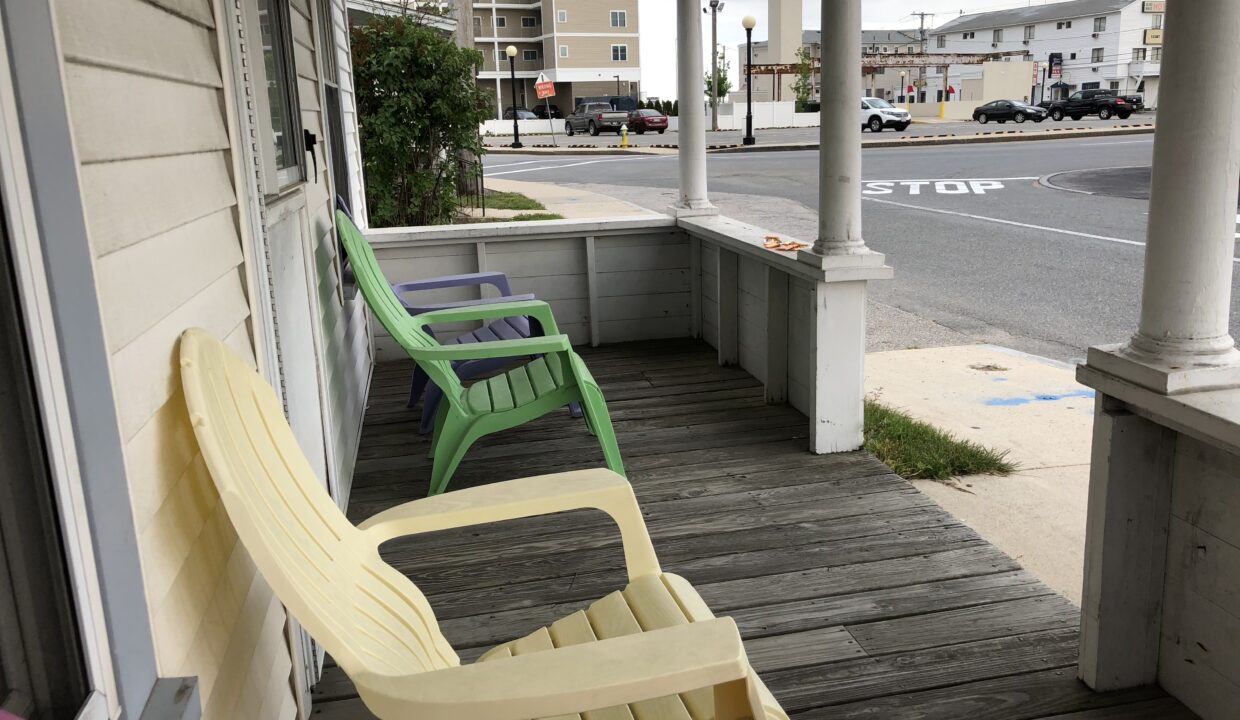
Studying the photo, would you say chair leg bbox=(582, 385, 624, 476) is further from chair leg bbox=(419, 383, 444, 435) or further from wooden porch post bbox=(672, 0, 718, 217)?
wooden porch post bbox=(672, 0, 718, 217)

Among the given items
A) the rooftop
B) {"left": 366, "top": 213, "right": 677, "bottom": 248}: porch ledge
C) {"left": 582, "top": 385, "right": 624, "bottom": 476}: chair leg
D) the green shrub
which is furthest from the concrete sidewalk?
the rooftop

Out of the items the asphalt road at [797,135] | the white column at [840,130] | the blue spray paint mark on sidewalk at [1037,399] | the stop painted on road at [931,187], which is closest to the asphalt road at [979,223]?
the stop painted on road at [931,187]

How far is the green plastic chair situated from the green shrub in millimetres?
3796

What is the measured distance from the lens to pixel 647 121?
31.5m

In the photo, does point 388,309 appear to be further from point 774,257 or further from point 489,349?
point 774,257

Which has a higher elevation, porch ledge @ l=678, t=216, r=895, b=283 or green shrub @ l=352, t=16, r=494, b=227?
green shrub @ l=352, t=16, r=494, b=227

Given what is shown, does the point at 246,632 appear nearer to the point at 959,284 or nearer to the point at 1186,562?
the point at 1186,562

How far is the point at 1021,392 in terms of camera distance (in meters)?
4.64

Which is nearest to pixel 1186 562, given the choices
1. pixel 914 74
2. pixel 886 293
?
pixel 886 293

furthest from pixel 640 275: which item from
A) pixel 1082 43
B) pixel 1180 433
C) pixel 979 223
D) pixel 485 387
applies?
pixel 1082 43

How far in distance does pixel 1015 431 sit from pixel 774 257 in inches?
49.8

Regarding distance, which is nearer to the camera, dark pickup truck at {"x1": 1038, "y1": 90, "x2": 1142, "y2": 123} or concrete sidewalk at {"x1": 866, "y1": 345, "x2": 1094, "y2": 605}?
concrete sidewalk at {"x1": 866, "y1": 345, "x2": 1094, "y2": 605}

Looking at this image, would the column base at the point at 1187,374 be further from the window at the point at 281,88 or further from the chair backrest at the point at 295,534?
the window at the point at 281,88

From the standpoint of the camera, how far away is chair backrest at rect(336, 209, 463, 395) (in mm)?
3377
